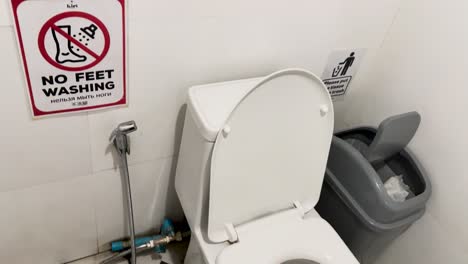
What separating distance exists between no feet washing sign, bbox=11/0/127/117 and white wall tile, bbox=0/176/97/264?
0.28 metres

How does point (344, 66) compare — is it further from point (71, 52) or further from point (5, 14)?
point (5, 14)

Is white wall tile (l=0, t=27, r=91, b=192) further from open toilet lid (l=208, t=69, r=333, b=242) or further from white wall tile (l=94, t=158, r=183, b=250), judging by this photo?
open toilet lid (l=208, t=69, r=333, b=242)

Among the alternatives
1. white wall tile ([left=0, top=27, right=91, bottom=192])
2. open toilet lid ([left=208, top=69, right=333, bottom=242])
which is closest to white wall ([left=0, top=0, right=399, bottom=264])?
white wall tile ([left=0, top=27, right=91, bottom=192])

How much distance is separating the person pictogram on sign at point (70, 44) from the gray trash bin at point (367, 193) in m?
0.71

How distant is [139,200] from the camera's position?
1.13 metres

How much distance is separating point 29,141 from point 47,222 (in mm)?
318

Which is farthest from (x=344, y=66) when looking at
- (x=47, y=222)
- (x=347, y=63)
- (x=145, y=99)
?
(x=47, y=222)

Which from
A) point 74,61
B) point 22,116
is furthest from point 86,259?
point 74,61

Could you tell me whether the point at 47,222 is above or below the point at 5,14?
below

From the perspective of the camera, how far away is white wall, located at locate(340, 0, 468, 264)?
926mm

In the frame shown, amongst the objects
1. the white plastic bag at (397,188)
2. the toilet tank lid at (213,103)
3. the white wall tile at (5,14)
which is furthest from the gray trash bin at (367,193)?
the white wall tile at (5,14)

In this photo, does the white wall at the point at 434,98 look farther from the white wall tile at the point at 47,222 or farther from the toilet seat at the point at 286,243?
the white wall tile at the point at 47,222

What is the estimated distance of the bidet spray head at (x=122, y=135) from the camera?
2.77 ft

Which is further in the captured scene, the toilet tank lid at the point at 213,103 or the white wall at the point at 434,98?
the white wall at the point at 434,98
